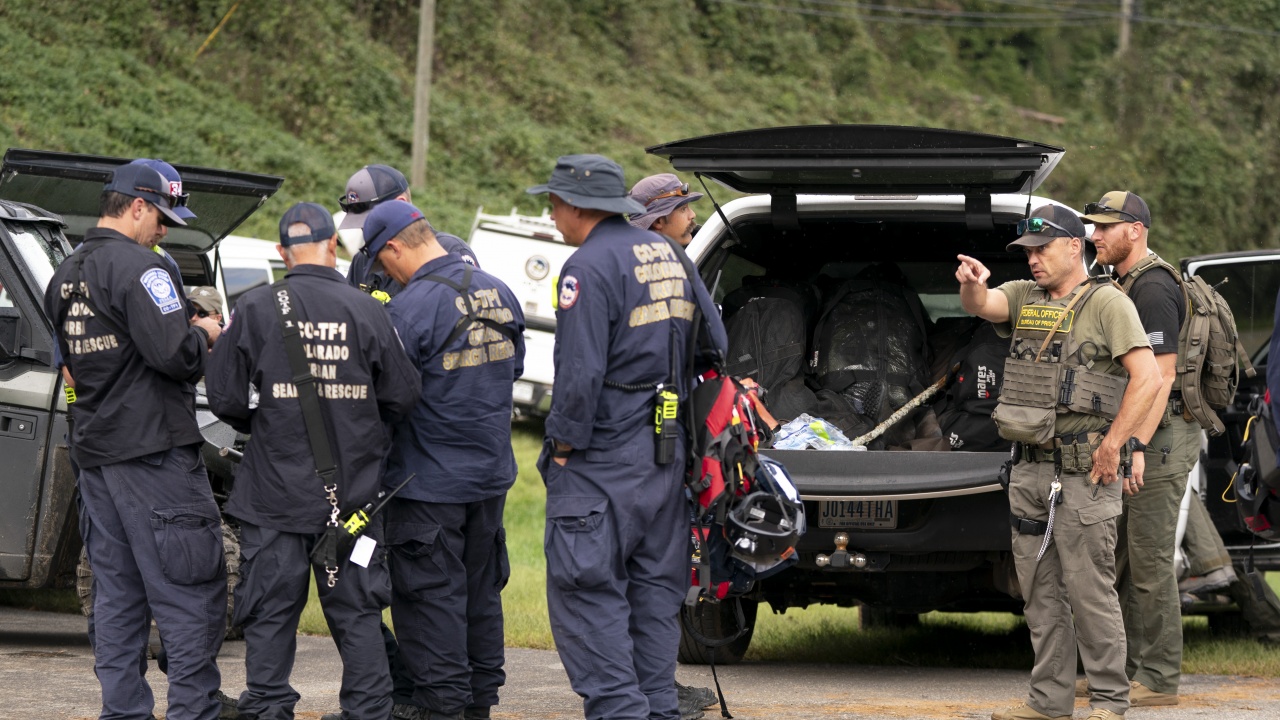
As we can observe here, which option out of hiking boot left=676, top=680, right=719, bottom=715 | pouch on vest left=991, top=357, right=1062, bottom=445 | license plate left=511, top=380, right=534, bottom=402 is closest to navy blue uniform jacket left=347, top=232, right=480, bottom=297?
hiking boot left=676, top=680, right=719, bottom=715

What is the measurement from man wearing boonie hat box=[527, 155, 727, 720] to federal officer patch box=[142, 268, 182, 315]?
1.21 meters

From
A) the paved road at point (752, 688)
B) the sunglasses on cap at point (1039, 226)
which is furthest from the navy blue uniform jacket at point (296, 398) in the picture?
the sunglasses on cap at point (1039, 226)

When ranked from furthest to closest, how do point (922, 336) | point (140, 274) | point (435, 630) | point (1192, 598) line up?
point (1192, 598) → point (922, 336) → point (435, 630) → point (140, 274)

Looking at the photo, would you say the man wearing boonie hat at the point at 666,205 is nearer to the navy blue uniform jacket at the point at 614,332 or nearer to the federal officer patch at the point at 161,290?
the navy blue uniform jacket at the point at 614,332

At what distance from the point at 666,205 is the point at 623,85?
76.0 ft

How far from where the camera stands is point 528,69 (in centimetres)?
2648

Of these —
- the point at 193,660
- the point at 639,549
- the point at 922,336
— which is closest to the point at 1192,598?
the point at 922,336

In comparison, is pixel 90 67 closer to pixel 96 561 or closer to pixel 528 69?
pixel 528 69

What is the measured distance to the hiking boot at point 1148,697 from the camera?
5.64 m

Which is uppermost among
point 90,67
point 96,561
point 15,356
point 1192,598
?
point 90,67

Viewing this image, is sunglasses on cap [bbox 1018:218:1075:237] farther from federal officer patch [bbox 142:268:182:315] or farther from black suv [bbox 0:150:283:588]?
black suv [bbox 0:150:283:588]

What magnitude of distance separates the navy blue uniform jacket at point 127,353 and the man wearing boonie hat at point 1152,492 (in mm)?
3501

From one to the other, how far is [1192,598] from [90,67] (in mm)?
17505

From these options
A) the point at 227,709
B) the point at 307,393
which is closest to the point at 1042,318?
the point at 307,393
